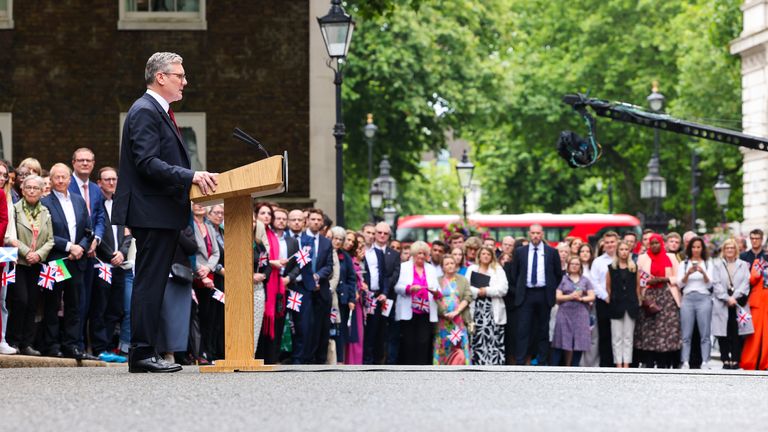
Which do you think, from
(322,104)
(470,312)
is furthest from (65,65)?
(470,312)

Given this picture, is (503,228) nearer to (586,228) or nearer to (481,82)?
(586,228)

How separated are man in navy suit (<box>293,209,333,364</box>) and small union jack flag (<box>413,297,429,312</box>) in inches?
73.1

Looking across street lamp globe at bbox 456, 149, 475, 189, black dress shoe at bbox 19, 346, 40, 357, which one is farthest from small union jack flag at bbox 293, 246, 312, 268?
street lamp globe at bbox 456, 149, 475, 189

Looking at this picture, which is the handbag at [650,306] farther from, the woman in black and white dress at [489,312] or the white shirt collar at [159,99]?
the white shirt collar at [159,99]

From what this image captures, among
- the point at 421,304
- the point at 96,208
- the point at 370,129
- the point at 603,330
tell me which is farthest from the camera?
the point at 370,129

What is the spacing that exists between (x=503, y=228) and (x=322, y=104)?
34499mm

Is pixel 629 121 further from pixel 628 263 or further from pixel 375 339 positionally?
pixel 375 339

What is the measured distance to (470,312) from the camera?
2078 cm

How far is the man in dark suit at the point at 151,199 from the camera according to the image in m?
10.3

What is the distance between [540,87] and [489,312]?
4004 centimetres

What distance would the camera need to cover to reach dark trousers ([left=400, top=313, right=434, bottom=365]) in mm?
20609

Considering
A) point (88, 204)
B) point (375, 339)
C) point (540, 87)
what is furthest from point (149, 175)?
point (540, 87)

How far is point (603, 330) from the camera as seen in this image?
21.4 m

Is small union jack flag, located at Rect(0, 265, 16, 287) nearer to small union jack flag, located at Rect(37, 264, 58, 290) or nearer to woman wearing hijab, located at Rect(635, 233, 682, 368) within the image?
small union jack flag, located at Rect(37, 264, 58, 290)
